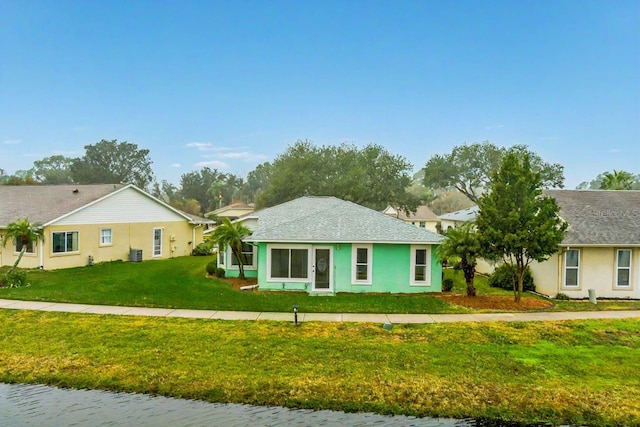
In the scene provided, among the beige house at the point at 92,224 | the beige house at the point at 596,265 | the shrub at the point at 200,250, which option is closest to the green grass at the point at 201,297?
the beige house at the point at 596,265

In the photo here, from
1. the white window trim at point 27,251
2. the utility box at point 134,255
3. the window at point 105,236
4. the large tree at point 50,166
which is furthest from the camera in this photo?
the large tree at point 50,166

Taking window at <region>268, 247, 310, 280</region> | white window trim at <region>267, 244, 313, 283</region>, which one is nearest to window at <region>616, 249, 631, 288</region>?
white window trim at <region>267, 244, 313, 283</region>

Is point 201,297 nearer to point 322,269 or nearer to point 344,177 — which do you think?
point 322,269

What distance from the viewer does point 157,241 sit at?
28797 mm

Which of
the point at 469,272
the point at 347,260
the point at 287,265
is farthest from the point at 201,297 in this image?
the point at 469,272

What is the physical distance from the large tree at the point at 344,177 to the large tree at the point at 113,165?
3734 centimetres

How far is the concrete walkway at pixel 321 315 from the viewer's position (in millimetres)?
12609

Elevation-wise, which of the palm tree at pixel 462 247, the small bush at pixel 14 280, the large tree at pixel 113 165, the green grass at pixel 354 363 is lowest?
the green grass at pixel 354 363

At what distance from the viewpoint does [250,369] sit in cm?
859

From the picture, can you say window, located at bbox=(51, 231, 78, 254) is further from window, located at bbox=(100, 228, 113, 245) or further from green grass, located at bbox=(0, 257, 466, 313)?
green grass, located at bbox=(0, 257, 466, 313)

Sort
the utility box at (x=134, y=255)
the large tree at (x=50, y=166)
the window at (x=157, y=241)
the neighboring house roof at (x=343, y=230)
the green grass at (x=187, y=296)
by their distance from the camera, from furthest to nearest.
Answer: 1. the large tree at (x=50, y=166)
2. the window at (x=157, y=241)
3. the utility box at (x=134, y=255)
4. the neighboring house roof at (x=343, y=230)
5. the green grass at (x=187, y=296)

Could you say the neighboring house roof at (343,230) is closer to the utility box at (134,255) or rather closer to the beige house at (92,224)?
the utility box at (134,255)

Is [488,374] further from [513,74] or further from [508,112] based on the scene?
[508,112]

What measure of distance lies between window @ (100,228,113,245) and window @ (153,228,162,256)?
3.42 metres
